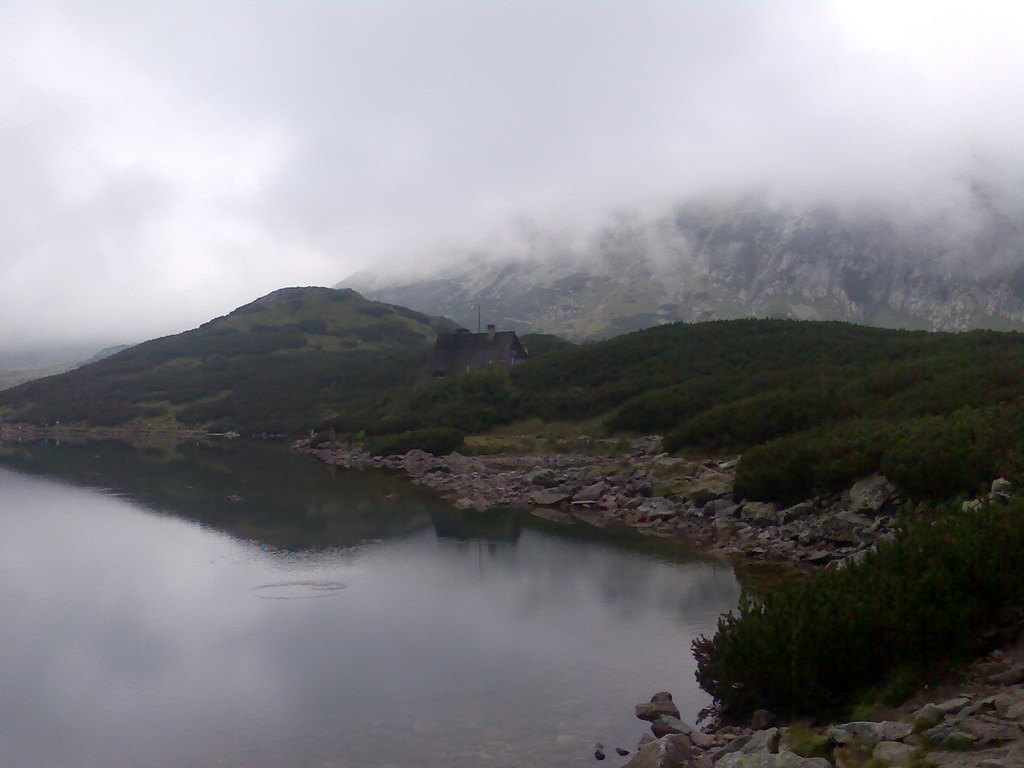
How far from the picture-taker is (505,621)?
18.6m

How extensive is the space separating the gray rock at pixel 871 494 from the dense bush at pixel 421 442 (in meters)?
26.8

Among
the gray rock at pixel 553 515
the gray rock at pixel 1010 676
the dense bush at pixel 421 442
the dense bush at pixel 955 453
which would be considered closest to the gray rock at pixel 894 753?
the gray rock at pixel 1010 676

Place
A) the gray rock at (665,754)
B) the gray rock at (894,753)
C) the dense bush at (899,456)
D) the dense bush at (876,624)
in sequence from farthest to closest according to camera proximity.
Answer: the dense bush at (899,456) → the dense bush at (876,624) → the gray rock at (665,754) → the gray rock at (894,753)

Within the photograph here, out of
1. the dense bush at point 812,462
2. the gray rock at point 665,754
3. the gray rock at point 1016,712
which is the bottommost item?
the gray rock at point 665,754

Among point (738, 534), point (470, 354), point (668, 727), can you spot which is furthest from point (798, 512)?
point (470, 354)

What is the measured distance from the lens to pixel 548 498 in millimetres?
34281

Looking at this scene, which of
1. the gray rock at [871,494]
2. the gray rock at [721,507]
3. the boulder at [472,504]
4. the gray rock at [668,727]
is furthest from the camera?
the boulder at [472,504]

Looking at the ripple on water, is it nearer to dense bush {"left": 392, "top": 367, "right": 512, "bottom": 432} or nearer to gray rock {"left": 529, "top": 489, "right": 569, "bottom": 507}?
gray rock {"left": 529, "top": 489, "right": 569, "bottom": 507}

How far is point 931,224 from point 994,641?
669ft

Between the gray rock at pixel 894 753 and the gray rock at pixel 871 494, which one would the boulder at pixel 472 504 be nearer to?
the gray rock at pixel 871 494

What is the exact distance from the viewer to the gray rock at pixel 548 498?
34.1 metres

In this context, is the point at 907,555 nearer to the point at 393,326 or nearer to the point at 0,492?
the point at 0,492

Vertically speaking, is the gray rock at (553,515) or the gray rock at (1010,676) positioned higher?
the gray rock at (1010,676)

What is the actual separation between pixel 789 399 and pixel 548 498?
1039 centimetres
